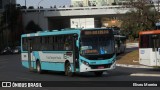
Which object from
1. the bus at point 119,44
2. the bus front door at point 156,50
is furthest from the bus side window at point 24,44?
the bus at point 119,44

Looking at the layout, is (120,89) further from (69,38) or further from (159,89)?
(69,38)

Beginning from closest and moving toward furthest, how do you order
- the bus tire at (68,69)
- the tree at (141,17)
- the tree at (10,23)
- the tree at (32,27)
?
the bus tire at (68,69) < the tree at (141,17) < the tree at (10,23) < the tree at (32,27)

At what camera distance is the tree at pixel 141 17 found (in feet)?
165

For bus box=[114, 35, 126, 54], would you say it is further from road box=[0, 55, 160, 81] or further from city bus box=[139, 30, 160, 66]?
road box=[0, 55, 160, 81]

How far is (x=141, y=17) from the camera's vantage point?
50875 millimetres

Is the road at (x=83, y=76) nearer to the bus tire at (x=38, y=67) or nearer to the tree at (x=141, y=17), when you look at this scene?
the bus tire at (x=38, y=67)

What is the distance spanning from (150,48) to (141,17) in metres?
19.8

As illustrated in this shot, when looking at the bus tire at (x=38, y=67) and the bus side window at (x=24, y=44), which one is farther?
the bus side window at (x=24, y=44)

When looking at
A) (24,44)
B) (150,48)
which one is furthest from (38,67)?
(150,48)

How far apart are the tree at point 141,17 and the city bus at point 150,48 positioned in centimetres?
1744

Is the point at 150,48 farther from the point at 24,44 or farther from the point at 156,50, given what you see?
the point at 24,44

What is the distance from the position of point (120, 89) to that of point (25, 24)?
8977cm

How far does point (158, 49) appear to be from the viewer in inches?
1202

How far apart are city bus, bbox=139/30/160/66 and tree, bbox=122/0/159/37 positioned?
17.4 meters
